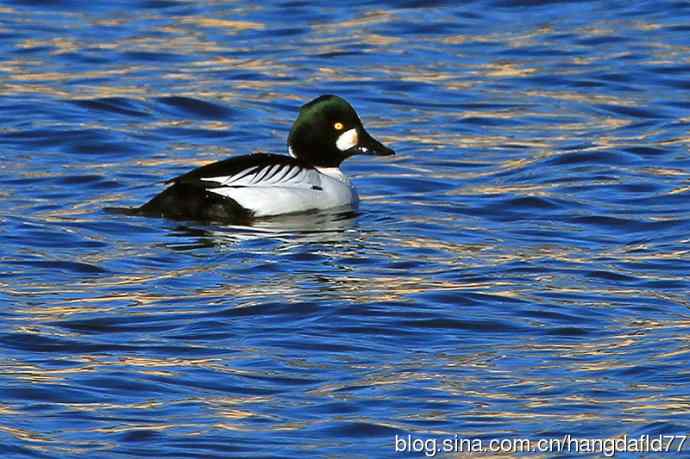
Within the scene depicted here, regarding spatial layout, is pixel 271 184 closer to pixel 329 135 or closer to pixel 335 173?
pixel 335 173

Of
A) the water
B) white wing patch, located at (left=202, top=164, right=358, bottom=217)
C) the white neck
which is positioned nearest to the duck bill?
the white neck

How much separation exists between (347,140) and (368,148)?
158mm

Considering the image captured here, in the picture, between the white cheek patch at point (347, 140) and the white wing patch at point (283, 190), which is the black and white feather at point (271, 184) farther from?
the white cheek patch at point (347, 140)

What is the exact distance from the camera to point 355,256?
11547mm

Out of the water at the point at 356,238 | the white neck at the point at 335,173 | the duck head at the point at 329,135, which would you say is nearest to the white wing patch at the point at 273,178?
the white neck at the point at 335,173

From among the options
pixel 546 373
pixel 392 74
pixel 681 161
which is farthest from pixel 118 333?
pixel 392 74

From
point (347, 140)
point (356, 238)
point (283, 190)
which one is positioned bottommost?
point (356, 238)

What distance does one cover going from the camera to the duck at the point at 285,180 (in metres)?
12.7

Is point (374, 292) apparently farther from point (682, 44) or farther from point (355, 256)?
point (682, 44)

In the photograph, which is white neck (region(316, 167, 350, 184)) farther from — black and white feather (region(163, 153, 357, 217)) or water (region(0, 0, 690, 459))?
water (region(0, 0, 690, 459))

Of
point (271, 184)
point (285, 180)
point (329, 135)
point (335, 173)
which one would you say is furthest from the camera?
point (329, 135)

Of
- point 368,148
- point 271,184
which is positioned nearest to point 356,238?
point 271,184

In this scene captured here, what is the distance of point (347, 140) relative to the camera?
13984 millimetres

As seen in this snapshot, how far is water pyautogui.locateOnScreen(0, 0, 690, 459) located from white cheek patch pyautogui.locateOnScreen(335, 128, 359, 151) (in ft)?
1.45
